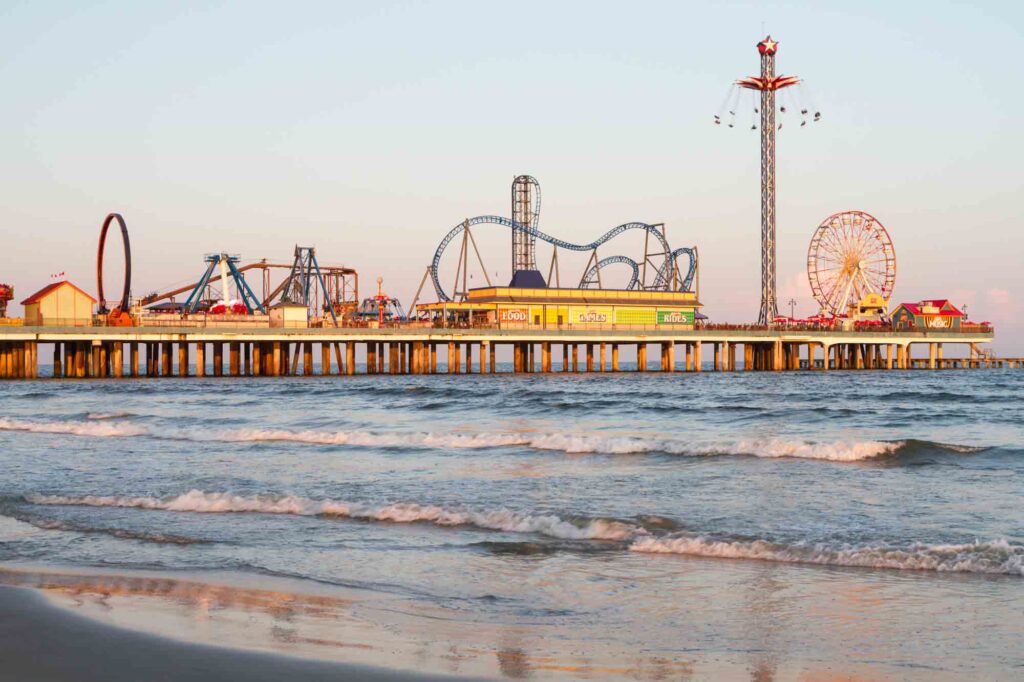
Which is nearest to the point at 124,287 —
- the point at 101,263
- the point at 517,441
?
the point at 101,263

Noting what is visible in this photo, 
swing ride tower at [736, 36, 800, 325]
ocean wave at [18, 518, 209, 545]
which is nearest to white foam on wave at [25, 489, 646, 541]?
ocean wave at [18, 518, 209, 545]

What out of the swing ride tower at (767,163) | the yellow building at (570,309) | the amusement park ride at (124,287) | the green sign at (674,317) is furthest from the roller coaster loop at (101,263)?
the swing ride tower at (767,163)

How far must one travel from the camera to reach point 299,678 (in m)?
5.87

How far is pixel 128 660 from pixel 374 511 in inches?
267

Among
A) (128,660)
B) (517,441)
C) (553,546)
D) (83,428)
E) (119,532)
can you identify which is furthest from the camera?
(83,428)

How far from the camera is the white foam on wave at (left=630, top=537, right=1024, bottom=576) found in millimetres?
9461

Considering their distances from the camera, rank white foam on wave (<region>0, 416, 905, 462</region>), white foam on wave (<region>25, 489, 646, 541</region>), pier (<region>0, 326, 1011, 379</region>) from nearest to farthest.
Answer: white foam on wave (<region>25, 489, 646, 541</region>) → white foam on wave (<region>0, 416, 905, 462</region>) → pier (<region>0, 326, 1011, 379</region>)

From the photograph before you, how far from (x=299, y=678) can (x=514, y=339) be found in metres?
57.9

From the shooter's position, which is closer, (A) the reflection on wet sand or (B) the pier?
(A) the reflection on wet sand

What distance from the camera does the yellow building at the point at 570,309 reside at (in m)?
68.4

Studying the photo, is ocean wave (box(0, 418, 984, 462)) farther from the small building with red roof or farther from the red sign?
the small building with red roof

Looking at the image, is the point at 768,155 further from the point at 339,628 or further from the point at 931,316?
the point at 339,628

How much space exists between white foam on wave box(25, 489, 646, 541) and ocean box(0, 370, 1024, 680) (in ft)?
0.16

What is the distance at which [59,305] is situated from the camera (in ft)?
179
